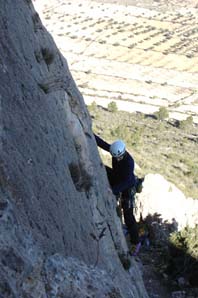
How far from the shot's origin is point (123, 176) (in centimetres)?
1055

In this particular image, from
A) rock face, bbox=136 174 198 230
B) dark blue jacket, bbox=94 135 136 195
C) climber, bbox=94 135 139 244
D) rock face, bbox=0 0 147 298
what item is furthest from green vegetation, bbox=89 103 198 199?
rock face, bbox=0 0 147 298

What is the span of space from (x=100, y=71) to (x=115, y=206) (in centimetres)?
8678

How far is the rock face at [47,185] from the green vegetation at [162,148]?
1662 cm

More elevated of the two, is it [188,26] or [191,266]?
[191,266]

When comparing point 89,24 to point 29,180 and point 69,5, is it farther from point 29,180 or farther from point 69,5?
point 29,180

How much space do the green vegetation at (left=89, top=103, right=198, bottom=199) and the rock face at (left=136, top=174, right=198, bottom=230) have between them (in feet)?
27.8

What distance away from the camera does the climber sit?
1020 cm

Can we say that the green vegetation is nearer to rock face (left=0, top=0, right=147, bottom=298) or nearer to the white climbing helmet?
the white climbing helmet

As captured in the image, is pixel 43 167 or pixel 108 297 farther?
pixel 43 167

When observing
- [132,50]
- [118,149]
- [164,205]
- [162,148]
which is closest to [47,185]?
[118,149]

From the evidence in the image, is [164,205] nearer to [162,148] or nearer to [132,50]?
[162,148]

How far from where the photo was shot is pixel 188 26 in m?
144

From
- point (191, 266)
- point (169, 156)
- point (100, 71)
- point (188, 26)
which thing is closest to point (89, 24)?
point (188, 26)

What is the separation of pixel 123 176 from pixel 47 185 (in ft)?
11.6
